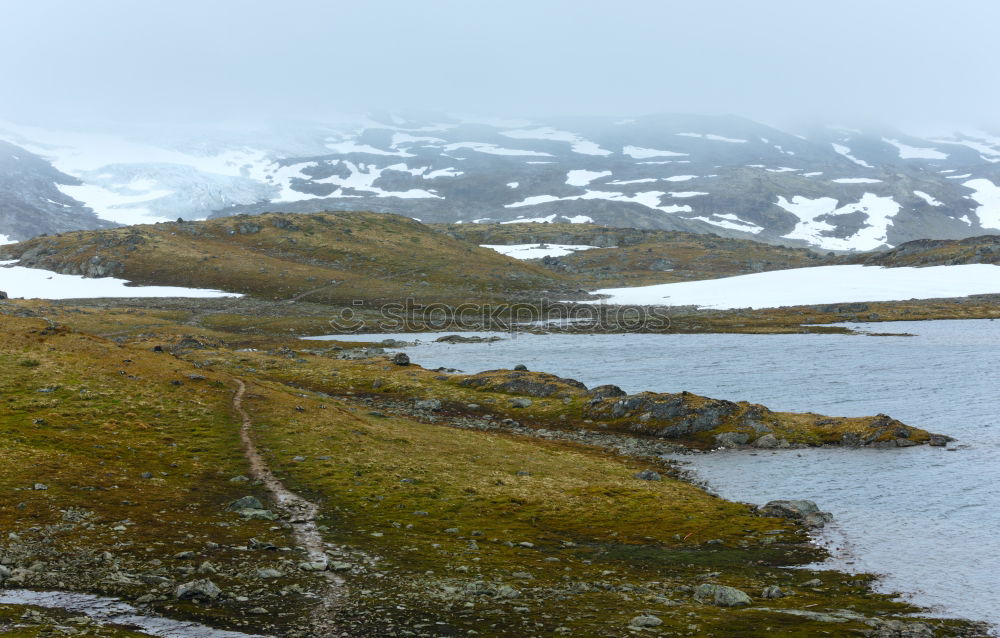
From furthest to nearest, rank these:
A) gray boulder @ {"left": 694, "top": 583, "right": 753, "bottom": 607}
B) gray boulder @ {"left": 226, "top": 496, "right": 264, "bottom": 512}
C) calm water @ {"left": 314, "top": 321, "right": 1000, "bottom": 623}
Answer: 1. calm water @ {"left": 314, "top": 321, "right": 1000, "bottom": 623}
2. gray boulder @ {"left": 226, "top": 496, "right": 264, "bottom": 512}
3. gray boulder @ {"left": 694, "top": 583, "right": 753, "bottom": 607}

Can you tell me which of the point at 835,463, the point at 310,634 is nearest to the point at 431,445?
the point at 835,463

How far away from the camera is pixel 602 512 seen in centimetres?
4297

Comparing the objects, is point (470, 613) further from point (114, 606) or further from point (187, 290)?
point (187, 290)

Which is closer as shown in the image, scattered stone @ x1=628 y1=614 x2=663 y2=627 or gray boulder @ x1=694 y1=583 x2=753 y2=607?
scattered stone @ x1=628 y1=614 x2=663 y2=627

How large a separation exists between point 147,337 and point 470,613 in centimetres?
10148

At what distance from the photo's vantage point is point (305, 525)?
35.1 metres

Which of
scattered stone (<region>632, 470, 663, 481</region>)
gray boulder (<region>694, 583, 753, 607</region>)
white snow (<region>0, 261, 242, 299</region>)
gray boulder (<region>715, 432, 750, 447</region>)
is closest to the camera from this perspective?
gray boulder (<region>694, 583, 753, 607</region>)

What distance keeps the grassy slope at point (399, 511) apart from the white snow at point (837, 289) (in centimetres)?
12819

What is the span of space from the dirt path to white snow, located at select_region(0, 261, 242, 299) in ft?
437

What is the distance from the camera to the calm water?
3616 centimetres

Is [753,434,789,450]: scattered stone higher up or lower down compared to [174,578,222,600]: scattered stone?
lower down

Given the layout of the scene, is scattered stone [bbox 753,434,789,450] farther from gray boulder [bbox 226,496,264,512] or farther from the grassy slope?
gray boulder [bbox 226,496,264,512]

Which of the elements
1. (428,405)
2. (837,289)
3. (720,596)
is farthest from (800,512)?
(837,289)

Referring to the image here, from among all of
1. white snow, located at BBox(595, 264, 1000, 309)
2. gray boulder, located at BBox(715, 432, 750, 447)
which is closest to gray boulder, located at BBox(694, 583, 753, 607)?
gray boulder, located at BBox(715, 432, 750, 447)
